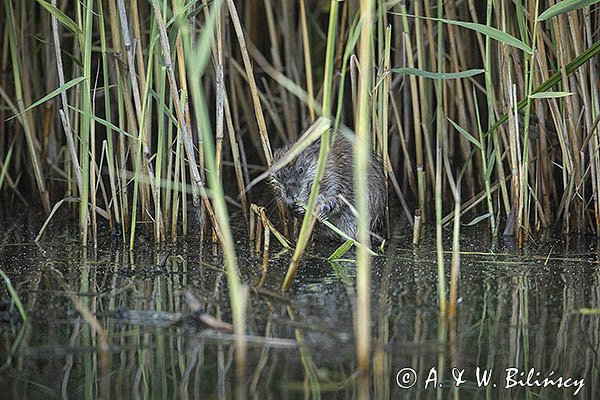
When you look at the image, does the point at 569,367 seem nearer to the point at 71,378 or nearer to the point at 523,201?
the point at 71,378

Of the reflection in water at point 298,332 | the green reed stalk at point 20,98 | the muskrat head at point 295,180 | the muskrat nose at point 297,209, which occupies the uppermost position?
the green reed stalk at point 20,98

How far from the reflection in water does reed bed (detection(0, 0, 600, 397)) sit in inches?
6.9

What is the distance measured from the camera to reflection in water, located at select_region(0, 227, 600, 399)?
2229mm

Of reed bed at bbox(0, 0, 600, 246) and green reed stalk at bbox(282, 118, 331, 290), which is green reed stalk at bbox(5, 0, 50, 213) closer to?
reed bed at bbox(0, 0, 600, 246)

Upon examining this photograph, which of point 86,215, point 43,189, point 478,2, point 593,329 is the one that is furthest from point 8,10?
point 593,329

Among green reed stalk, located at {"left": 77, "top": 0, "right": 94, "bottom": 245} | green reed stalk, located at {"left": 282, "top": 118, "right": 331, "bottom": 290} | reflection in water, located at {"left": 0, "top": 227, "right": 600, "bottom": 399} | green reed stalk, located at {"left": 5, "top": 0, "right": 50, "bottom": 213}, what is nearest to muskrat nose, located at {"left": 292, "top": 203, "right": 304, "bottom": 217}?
reflection in water, located at {"left": 0, "top": 227, "right": 600, "bottom": 399}

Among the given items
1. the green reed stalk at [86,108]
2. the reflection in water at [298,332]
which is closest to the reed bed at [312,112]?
the green reed stalk at [86,108]

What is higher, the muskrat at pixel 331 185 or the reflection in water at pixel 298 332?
the muskrat at pixel 331 185

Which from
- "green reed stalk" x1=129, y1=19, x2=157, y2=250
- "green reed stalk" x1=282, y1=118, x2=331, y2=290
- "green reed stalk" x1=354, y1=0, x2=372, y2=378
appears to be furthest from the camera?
"green reed stalk" x1=129, y1=19, x2=157, y2=250

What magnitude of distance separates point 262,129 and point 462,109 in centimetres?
114

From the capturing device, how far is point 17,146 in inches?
198

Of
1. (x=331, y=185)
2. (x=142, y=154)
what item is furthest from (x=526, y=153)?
(x=142, y=154)

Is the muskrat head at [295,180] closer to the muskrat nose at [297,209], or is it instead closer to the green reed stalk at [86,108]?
the muskrat nose at [297,209]

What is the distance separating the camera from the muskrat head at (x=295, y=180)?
3911mm
